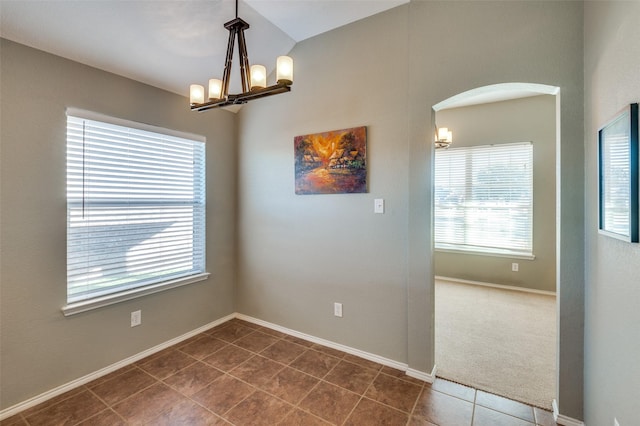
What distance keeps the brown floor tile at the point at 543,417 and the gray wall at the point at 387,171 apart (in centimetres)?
11

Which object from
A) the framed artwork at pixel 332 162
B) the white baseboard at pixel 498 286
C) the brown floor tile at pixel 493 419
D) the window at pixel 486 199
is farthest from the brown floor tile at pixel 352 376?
the window at pixel 486 199

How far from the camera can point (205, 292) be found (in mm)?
3086

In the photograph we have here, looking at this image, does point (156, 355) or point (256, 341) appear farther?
point (256, 341)

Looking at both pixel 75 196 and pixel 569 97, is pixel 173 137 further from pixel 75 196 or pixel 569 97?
pixel 569 97

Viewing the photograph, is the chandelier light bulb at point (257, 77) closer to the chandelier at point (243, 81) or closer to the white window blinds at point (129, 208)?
the chandelier at point (243, 81)

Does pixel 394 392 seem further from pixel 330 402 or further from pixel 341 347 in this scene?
pixel 341 347

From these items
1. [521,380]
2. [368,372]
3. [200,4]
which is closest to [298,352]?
[368,372]

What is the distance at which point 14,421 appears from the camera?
1.80 meters

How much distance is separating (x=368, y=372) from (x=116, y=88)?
317 centimetres

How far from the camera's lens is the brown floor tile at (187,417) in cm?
178

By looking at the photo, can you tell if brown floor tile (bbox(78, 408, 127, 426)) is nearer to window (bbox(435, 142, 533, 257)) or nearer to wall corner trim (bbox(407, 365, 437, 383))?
wall corner trim (bbox(407, 365, 437, 383))

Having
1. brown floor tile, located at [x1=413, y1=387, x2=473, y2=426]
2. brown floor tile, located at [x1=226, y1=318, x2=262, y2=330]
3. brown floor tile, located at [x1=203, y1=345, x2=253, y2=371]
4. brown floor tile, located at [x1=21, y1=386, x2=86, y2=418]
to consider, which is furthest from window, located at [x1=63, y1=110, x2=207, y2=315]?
brown floor tile, located at [x1=413, y1=387, x2=473, y2=426]

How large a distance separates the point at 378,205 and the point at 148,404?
225 cm

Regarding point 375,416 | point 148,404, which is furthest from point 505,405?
point 148,404
